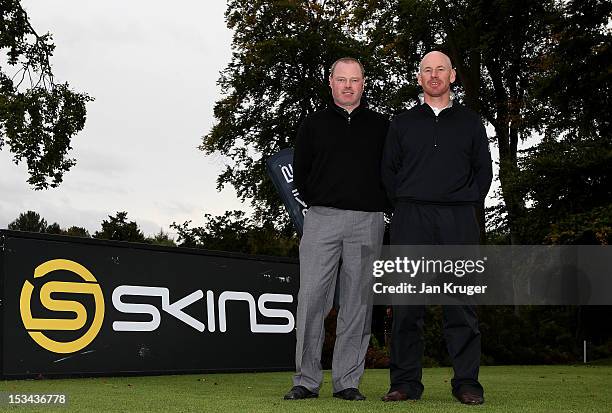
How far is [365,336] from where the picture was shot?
5.67 m

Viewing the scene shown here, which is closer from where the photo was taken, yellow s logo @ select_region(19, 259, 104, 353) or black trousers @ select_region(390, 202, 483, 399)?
black trousers @ select_region(390, 202, 483, 399)

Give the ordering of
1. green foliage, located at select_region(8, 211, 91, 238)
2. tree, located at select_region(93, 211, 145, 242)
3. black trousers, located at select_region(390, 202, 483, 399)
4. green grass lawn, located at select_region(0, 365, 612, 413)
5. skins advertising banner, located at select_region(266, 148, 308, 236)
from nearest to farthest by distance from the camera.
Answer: green grass lawn, located at select_region(0, 365, 612, 413) → black trousers, located at select_region(390, 202, 483, 399) → skins advertising banner, located at select_region(266, 148, 308, 236) → tree, located at select_region(93, 211, 145, 242) → green foliage, located at select_region(8, 211, 91, 238)

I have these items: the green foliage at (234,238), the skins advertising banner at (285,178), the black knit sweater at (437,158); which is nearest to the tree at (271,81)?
the green foliage at (234,238)

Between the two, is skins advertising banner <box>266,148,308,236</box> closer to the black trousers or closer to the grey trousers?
the grey trousers

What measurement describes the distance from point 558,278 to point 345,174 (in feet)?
70.4

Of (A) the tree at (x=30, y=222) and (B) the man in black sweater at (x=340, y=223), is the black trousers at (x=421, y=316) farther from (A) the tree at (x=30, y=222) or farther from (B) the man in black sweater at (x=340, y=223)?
(A) the tree at (x=30, y=222)

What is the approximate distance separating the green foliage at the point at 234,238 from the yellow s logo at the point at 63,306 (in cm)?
1181

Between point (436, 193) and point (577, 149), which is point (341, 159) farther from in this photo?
point (577, 149)

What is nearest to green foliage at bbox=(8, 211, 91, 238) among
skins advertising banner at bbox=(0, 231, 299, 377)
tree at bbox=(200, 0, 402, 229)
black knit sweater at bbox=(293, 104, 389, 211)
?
tree at bbox=(200, 0, 402, 229)

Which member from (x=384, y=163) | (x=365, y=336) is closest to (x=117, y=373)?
(x=365, y=336)

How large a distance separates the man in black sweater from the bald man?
0.21 metres

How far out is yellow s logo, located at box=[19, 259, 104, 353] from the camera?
826 cm

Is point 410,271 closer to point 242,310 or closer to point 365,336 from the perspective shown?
point 365,336

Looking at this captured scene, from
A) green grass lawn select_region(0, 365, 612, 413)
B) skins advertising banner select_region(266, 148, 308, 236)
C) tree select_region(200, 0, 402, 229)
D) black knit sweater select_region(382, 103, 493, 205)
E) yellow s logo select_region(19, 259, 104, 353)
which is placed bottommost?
green grass lawn select_region(0, 365, 612, 413)
